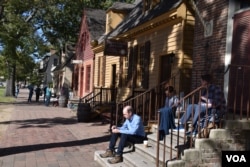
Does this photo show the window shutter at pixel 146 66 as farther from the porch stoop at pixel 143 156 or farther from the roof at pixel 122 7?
the roof at pixel 122 7

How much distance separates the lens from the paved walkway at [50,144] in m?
8.41

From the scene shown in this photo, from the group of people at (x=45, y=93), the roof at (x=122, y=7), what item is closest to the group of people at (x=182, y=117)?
the roof at (x=122, y=7)

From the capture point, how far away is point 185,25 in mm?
12391

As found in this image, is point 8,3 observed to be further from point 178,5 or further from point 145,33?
point 178,5

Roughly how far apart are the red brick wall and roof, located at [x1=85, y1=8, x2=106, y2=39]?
694 inches

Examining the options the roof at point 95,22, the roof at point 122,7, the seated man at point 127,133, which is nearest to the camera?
the seated man at point 127,133

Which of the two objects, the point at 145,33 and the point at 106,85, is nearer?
the point at 145,33

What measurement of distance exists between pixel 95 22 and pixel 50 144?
2068cm

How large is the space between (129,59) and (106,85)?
17.2 ft

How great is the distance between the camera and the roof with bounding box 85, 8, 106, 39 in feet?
94.2

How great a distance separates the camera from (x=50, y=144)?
34.7 feet

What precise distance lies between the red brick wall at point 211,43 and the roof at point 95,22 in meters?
17.6

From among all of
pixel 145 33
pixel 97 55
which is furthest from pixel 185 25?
pixel 97 55

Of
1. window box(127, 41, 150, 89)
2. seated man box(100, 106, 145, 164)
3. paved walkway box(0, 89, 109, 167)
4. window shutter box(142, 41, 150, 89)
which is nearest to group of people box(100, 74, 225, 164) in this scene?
seated man box(100, 106, 145, 164)
